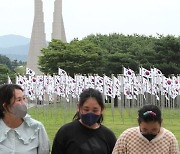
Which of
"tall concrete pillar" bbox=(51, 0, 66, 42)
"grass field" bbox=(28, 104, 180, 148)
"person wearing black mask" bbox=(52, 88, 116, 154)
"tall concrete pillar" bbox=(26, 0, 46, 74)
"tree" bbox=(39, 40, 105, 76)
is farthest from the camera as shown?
"tall concrete pillar" bbox=(51, 0, 66, 42)

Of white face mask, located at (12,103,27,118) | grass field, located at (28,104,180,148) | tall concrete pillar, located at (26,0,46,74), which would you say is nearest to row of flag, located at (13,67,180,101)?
grass field, located at (28,104,180,148)

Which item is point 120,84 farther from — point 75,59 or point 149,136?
point 149,136

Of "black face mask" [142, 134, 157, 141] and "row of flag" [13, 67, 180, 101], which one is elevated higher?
"row of flag" [13, 67, 180, 101]

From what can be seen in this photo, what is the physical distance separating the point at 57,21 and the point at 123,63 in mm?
23118

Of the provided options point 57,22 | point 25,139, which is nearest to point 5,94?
point 25,139

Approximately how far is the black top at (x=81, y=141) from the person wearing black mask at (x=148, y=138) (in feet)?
0.31

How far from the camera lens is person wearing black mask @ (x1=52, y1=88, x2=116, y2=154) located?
3479 millimetres

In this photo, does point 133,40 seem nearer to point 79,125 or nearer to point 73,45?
point 73,45

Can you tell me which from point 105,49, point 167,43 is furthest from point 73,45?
point 167,43

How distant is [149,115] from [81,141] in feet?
1.76

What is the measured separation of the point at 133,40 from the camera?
43156 millimetres

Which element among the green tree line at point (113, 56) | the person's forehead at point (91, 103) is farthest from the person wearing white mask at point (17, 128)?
the green tree line at point (113, 56)

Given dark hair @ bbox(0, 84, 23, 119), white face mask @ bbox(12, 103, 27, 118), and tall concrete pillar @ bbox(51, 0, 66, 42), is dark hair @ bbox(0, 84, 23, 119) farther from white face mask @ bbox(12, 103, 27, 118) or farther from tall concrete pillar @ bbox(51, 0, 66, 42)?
tall concrete pillar @ bbox(51, 0, 66, 42)

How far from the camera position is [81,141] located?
350 centimetres
